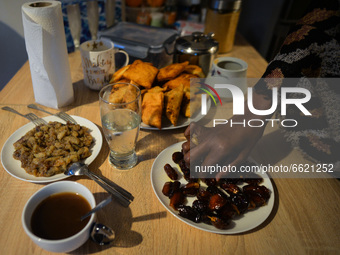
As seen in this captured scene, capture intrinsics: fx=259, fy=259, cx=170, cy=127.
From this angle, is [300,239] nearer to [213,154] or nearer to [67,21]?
[213,154]

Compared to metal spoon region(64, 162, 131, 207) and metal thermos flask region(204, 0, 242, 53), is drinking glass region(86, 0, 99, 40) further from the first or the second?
metal spoon region(64, 162, 131, 207)

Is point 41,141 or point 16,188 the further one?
point 41,141

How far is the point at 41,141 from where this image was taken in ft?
2.83

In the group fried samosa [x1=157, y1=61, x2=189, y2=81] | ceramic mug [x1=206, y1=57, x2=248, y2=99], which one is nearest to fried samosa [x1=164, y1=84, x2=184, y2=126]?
fried samosa [x1=157, y1=61, x2=189, y2=81]

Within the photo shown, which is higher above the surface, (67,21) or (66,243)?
(67,21)

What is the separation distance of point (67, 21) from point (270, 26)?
178 cm

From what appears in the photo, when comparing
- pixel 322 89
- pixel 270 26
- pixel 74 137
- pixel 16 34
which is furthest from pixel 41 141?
pixel 270 26

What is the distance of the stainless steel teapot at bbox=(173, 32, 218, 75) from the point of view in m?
1.23

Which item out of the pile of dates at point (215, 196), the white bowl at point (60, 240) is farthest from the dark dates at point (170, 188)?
the white bowl at point (60, 240)

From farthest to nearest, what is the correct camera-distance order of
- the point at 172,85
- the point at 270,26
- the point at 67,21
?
the point at 270,26, the point at 67,21, the point at 172,85

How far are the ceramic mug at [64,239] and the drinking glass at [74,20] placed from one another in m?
1.10

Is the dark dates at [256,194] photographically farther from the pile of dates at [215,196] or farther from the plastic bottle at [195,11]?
the plastic bottle at [195,11]

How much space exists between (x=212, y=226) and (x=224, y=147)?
215 mm

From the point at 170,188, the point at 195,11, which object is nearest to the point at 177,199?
the point at 170,188
